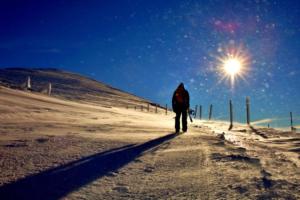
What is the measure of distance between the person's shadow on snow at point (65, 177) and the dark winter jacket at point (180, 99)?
18.0ft

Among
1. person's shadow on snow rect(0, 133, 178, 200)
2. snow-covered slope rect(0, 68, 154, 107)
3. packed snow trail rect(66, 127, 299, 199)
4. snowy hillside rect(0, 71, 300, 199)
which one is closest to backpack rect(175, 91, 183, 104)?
snowy hillside rect(0, 71, 300, 199)

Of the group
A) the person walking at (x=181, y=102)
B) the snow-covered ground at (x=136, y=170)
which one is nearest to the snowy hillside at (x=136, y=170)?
the snow-covered ground at (x=136, y=170)

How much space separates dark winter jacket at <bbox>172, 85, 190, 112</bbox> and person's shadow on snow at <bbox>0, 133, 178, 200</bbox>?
5482mm

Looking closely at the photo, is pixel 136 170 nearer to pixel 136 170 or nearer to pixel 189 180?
pixel 136 170

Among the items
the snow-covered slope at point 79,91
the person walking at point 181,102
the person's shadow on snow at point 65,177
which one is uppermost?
the snow-covered slope at point 79,91

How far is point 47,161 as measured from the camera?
5.60 meters

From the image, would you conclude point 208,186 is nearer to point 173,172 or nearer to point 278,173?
point 173,172

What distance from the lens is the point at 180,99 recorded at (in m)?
11.8

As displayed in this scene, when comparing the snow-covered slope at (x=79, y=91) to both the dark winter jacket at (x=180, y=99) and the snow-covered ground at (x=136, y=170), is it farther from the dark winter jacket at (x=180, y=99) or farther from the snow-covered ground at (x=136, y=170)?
the snow-covered ground at (x=136, y=170)

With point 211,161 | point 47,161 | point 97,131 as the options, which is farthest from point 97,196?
point 97,131

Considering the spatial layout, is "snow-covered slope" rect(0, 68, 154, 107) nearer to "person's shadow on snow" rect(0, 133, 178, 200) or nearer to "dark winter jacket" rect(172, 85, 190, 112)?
"dark winter jacket" rect(172, 85, 190, 112)

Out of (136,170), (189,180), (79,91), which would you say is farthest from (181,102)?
(79,91)

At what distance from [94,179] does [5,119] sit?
6482mm

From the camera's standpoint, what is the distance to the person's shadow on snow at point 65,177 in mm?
4180
